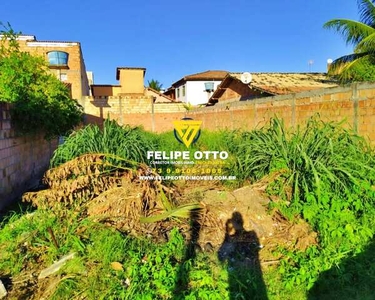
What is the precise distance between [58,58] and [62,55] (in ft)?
1.53

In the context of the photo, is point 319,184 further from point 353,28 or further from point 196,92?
point 196,92

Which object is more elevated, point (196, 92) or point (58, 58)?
point (58, 58)

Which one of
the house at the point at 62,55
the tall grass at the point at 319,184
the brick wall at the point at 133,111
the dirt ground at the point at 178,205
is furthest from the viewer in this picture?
the house at the point at 62,55

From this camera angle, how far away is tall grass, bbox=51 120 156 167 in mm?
4824

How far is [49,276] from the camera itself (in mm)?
2939

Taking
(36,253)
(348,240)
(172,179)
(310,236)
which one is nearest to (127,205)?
(36,253)

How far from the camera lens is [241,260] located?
3.24 metres

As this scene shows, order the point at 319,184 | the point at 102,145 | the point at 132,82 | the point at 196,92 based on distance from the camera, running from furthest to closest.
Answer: the point at 196,92
the point at 132,82
the point at 102,145
the point at 319,184

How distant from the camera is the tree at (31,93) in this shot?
223 inches

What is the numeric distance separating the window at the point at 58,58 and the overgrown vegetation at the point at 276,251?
2016 cm

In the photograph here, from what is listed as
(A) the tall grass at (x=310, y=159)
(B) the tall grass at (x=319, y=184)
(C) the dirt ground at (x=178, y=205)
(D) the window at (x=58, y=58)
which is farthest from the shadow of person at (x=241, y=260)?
(D) the window at (x=58, y=58)

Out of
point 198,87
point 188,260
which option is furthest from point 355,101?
point 198,87

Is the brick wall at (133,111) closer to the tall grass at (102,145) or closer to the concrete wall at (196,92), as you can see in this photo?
the tall grass at (102,145)

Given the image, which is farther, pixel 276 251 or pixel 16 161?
pixel 16 161
